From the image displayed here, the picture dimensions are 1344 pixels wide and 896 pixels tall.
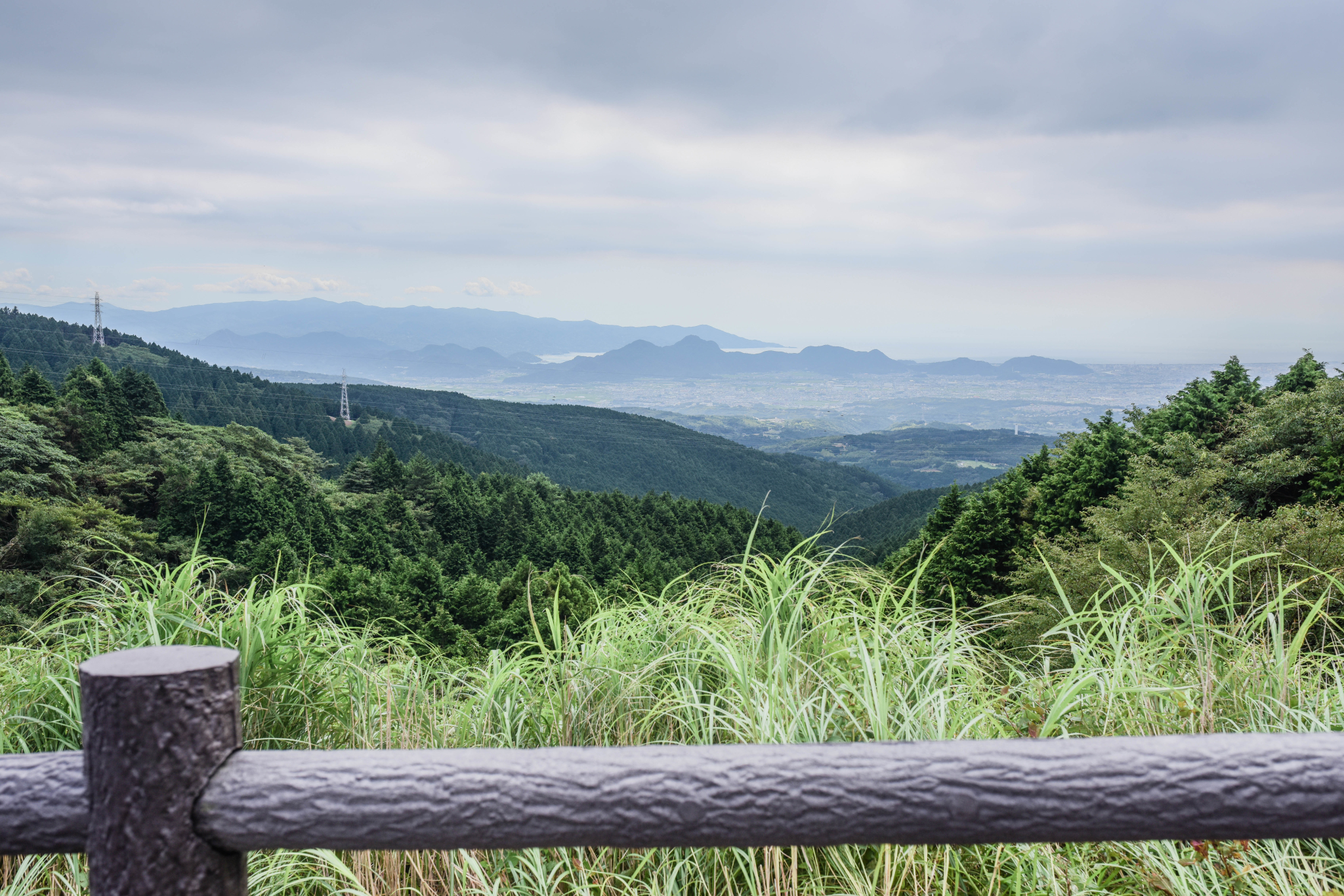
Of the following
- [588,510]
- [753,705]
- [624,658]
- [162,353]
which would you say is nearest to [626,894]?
[753,705]

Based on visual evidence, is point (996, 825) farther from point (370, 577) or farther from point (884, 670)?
point (370, 577)

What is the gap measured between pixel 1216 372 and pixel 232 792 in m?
29.1

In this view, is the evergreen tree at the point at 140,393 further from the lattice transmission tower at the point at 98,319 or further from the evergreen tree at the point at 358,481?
the lattice transmission tower at the point at 98,319

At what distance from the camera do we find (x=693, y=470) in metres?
97.3

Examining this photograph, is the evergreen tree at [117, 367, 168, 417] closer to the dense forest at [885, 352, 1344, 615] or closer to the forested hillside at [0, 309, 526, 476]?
the forested hillside at [0, 309, 526, 476]

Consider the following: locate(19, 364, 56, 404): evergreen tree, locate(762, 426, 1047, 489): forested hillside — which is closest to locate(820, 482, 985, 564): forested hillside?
locate(19, 364, 56, 404): evergreen tree

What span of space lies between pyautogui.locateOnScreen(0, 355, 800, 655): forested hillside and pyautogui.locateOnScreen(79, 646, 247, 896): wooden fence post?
10685mm

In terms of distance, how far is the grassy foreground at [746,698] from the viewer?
1619 millimetres

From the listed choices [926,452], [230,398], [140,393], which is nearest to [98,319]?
[230,398]

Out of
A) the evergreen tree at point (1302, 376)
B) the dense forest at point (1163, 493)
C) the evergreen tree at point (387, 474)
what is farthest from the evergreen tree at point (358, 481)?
the evergreen tree at point (1302, 376)

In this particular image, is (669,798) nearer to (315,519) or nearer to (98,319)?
(315,519)

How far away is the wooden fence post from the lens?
768 mm

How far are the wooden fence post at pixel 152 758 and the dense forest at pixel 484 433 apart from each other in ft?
183

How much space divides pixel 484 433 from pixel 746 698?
108 meters
